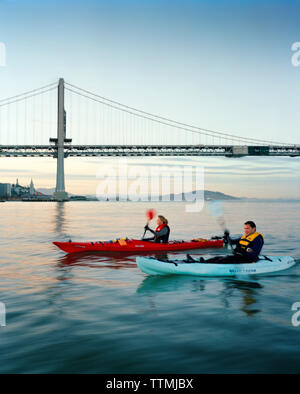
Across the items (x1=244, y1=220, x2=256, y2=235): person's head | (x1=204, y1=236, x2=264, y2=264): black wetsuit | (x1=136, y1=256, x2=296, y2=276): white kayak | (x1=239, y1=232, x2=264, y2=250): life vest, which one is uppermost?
(x1=244, y1=220, x2=256, y2=235): person's head

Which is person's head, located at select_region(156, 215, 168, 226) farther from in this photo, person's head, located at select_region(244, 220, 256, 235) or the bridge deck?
the bridge deck

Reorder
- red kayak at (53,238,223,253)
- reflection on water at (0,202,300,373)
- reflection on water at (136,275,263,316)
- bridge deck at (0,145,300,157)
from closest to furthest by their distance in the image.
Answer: reflection on water at (0,202,300,373) < reflection on water at (136,275,263,316) < red kayak at (53,238,223,253) < bridge deck at (0,145,300,157)

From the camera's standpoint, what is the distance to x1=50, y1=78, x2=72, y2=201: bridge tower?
2489 inches

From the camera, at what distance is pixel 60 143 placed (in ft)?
207

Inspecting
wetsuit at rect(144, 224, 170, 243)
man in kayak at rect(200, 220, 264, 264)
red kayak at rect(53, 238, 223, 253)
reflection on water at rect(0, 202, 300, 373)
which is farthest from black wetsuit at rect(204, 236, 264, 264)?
red kayak at rect(53, 238, 223, 253)

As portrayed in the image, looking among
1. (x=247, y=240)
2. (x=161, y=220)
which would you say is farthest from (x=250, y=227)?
(x=161, y=220)

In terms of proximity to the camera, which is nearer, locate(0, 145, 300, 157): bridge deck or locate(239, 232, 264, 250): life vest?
locate(239, 232, 264, 250): life vest

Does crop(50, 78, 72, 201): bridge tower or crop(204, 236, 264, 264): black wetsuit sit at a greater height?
crop(50, 78, 72, 201): bridge tower

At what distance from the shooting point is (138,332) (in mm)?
5266

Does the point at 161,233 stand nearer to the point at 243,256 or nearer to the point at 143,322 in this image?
the point at 243,256

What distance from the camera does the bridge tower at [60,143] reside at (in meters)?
63.2

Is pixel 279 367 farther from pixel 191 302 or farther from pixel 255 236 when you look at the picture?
pixel 255 236

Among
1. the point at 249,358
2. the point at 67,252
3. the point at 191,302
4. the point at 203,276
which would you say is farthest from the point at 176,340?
the point at 67,252

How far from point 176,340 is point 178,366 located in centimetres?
74
